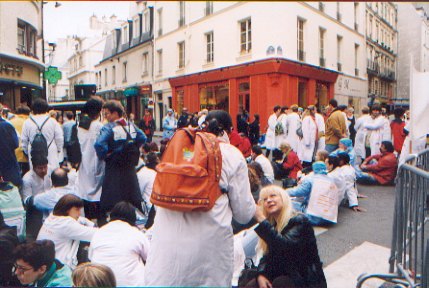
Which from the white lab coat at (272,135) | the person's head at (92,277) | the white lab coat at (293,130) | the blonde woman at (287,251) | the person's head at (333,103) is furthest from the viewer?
the white lab coat at (272,135)

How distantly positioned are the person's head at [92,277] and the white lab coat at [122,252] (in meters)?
0.39

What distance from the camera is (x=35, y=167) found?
18.0 feet

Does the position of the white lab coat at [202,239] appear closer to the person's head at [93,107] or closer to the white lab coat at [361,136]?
the person's head at [93,107]

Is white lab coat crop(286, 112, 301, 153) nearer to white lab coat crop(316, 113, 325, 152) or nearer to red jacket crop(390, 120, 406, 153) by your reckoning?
white lab coat crop(316, 113, 325, 152)

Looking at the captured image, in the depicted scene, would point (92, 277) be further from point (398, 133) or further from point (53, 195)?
point (398, 133)

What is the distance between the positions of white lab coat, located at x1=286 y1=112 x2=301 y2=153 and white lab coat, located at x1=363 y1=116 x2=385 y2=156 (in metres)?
1.58

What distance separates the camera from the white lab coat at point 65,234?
3949mm

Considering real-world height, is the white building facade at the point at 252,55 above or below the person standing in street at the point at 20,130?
above

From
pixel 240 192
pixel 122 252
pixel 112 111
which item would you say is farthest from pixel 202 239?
pixel 112 111

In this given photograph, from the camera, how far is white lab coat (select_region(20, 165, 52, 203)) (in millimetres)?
5453

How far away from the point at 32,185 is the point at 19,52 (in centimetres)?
1289

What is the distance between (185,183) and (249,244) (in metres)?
1.89

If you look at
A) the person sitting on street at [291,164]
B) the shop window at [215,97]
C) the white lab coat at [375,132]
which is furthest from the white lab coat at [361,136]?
the shop window at [215,97]

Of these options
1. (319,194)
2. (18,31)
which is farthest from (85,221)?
(18,31)
